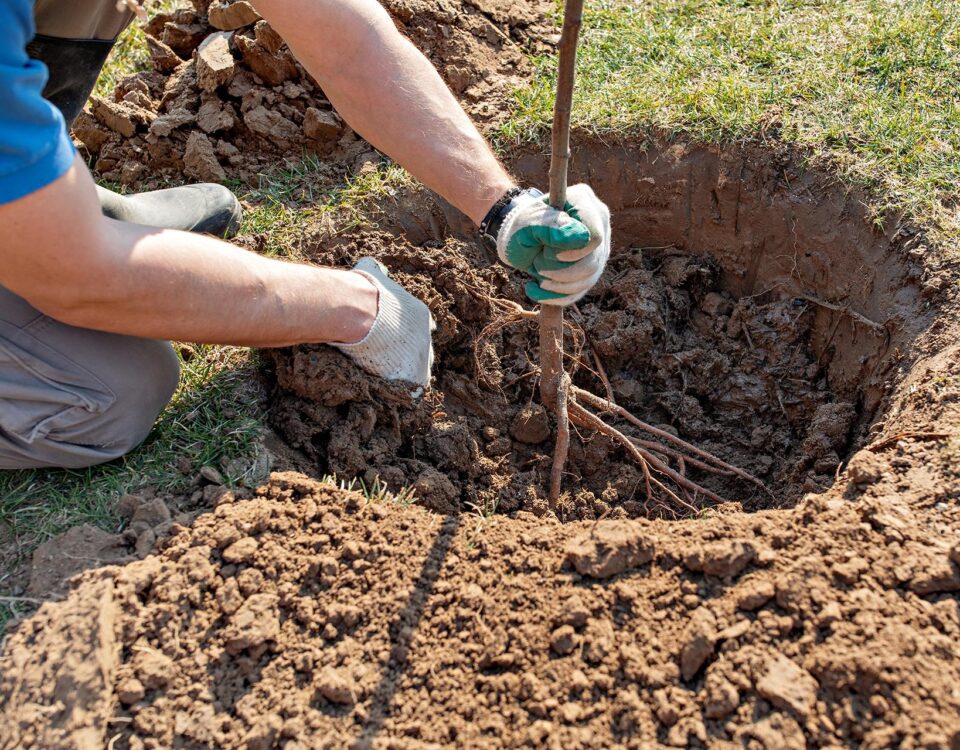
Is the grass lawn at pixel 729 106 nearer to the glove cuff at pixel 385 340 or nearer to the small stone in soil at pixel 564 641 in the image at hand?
the glove cuff at pixel 385 340

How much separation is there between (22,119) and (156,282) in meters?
0.46

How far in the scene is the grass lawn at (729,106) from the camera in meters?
2.43

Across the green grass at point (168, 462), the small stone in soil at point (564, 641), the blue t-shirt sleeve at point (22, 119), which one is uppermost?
the blue t-shirt sleeve at point (22, 119)

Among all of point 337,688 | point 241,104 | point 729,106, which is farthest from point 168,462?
point 729,106

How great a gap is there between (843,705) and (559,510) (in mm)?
1124

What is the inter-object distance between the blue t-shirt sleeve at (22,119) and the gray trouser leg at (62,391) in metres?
0.58

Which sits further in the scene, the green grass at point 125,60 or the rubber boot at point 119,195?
the green grass at point 125,60

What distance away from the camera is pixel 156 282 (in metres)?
1.95

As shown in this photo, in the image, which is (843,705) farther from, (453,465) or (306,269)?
(306,269)

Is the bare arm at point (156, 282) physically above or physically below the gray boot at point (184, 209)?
above

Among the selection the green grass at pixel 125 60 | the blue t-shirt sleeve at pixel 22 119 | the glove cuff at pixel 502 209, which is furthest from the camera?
the green grass at pixel 125 60

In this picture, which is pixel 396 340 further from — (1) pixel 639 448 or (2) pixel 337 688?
(2) pixel 337 688

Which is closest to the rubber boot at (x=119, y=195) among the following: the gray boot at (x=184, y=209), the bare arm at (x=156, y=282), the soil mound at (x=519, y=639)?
the gray boot at (x=184, y=209)

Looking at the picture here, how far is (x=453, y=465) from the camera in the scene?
2531mm
